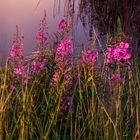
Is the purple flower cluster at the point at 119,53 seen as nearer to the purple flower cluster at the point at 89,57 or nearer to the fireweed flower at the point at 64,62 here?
the fireweed flower at the point at 64,62

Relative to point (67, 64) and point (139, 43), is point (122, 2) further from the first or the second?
point (67, 64)

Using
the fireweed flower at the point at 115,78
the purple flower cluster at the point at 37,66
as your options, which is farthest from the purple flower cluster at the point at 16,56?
the fireweed flower at the point at 115,78

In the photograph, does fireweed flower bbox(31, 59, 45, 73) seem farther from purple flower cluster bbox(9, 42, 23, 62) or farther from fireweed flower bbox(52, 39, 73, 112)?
fireweed flower bbox(52, 39, 73, 112)

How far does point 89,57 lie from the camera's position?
2.20 metres

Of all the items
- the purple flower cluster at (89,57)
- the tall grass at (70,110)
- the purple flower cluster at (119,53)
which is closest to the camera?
the purple flower cluster at (119,53)

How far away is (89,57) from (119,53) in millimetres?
399

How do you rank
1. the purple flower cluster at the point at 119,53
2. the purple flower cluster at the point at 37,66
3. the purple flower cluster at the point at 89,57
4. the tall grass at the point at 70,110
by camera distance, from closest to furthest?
1. the purple flower cluster at the point at 119,53
2. the tall grass at the point at 70,110
3. the purple flower cluster at the point at 89,57
4. the purple flower cluster at the point at 37,66

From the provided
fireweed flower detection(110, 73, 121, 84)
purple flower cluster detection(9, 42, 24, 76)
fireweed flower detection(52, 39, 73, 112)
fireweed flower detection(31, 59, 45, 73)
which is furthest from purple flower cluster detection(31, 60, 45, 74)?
fireweed flower detection(110, 73, 121, 84)

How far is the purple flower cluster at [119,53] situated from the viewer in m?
1.80

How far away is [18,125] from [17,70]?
0.69 feet

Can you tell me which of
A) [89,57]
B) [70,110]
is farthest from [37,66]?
[70,110]

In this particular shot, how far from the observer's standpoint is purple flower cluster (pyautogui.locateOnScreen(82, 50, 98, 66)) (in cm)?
216

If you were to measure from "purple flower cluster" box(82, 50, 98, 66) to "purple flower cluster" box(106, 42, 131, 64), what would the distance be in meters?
0.31

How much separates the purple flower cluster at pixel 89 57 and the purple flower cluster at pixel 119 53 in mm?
312
